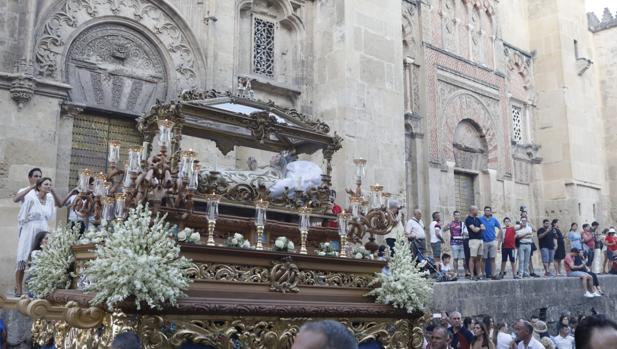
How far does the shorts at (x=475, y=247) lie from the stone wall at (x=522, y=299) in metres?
0.63

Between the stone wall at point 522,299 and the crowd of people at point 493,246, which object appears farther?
the crowd of people at point 493,246

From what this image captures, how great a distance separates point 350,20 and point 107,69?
4.86m

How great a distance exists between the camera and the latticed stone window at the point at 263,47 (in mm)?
11203

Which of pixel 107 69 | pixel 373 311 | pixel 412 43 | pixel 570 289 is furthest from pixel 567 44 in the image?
pixel 373 311

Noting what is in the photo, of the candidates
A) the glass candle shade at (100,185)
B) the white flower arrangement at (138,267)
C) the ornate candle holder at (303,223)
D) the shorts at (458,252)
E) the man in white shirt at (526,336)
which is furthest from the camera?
the shorts at (458,252)

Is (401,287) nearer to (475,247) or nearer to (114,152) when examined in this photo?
(114,152)

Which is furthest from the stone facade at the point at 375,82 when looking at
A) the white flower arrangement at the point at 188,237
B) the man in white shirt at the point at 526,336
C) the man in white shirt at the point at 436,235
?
the man in white shirt at the point at 526,336

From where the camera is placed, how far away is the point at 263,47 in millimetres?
11391

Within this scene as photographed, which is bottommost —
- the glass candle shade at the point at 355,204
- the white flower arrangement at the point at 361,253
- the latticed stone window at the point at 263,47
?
the white flower arrangement at the point at 361,253

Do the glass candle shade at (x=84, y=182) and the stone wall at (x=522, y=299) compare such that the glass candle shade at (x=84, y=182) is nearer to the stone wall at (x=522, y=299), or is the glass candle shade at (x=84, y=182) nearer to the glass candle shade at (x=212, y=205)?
the glass candle shade at (x=212, y=205)

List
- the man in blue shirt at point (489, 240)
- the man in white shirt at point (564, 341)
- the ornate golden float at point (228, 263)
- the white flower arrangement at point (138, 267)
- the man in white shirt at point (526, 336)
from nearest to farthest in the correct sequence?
the white flower arrangement at point (138, 267) < the ornate golden float at point (228, 263) < the man in white shirt at point (526, 336) < the man in white shirt at point (564, 341) < the man in blue shirt at point (489, 240)

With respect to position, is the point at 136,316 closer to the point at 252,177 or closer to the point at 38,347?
the point at 38,347

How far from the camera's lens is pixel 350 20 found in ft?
38.1

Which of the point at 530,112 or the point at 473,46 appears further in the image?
the point at 530,112
